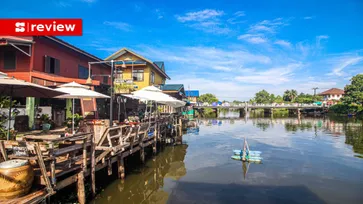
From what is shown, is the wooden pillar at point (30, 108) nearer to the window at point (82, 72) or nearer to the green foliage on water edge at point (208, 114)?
the window at point (82, 72)

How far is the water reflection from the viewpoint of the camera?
27.9 ft

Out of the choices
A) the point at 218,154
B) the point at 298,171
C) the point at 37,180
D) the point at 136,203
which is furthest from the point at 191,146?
the point at 37,180

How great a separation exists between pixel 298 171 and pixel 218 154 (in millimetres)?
5535

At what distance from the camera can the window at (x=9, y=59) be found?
13.0 metres

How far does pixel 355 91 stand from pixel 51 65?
66.9 m

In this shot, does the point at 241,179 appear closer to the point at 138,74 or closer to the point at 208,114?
the point at 138,74

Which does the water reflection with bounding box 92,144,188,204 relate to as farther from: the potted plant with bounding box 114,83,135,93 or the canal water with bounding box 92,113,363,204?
the potted plant with bounding box 114,83,135,93

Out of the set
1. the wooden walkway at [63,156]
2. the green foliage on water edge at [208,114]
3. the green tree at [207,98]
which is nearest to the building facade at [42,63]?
the wooden walkway at [63,156]

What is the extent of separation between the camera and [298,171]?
1216cm

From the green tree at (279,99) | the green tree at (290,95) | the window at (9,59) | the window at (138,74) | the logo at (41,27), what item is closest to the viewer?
the logo at (41,27)

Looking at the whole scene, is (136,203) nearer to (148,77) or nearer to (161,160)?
(161,160)

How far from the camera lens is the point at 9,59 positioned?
13102 millimetres

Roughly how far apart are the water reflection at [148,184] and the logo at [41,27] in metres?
7.90

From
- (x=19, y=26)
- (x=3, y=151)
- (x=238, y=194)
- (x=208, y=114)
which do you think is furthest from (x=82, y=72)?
(x=208, y=114)
